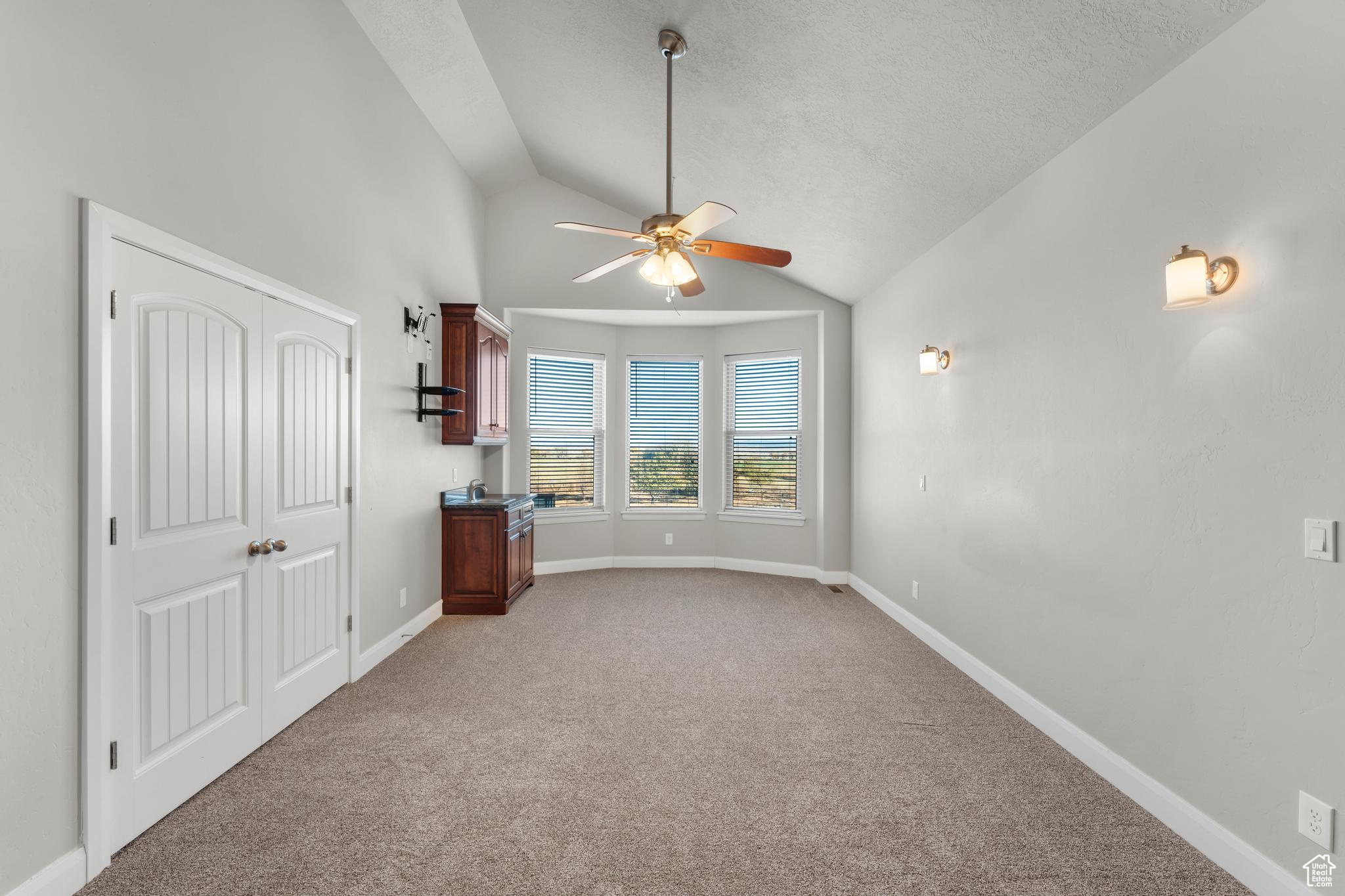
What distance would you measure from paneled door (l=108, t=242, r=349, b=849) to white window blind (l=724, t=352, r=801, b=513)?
13.7 feet

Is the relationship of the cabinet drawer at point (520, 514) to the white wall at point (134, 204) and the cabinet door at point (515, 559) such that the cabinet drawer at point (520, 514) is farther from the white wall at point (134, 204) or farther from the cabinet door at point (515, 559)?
the white wall at point (134, 204)

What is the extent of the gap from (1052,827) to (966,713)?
3.05ft

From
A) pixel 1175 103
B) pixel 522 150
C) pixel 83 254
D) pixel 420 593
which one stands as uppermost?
pixel 522 150

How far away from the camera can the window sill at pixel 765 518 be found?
20.2ft

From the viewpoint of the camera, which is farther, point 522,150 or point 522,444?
point 522,444

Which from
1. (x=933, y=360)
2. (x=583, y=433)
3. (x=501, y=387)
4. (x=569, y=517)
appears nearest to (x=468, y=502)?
(x=501, y=387)

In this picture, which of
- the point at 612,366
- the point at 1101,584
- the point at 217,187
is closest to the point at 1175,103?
the point at 1101,584

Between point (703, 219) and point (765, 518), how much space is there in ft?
13.6

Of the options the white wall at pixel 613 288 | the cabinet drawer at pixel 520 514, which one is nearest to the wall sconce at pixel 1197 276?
the white wall at pixel 613 288

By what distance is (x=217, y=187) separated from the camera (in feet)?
8.00

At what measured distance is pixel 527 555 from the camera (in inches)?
218

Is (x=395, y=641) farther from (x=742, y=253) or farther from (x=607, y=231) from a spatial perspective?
(x=742, y=253)

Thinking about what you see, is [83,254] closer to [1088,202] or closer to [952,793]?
[952,793]

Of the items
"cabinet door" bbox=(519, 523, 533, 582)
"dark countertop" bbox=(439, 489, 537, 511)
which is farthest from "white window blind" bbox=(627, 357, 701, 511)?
"dark countertop" bbox=(439, 489, 537, 511)
